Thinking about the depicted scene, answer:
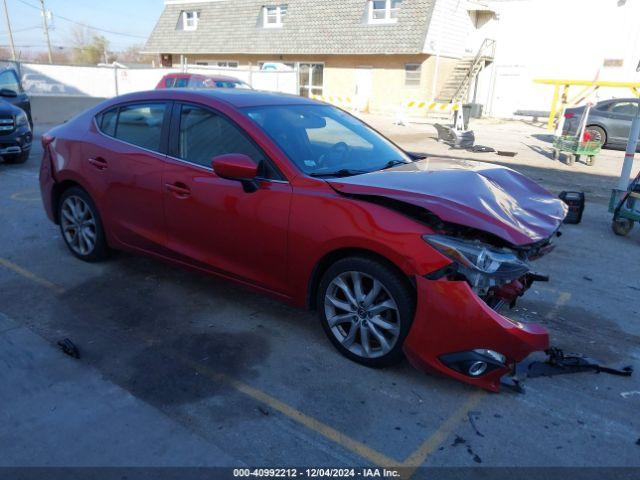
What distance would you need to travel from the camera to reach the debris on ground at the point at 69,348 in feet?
11.6

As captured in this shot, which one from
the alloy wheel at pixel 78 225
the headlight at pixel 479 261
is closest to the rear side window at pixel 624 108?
the headlight at pixel 479 261

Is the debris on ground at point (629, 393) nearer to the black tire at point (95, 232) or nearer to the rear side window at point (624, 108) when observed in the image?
the black tire at point (95, 232)

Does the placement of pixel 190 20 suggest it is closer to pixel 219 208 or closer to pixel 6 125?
pixel 6 125

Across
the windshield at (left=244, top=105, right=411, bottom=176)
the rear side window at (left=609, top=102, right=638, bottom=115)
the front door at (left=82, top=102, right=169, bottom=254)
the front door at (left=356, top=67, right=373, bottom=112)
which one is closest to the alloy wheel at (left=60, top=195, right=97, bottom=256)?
the front door at (left=82, top=102, right=169, bottom=254)

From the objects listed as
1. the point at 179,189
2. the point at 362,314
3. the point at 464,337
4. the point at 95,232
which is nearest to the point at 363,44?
the point at 95,232

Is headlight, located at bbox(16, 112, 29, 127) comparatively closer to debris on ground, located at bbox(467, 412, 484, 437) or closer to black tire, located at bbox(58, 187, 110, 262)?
black tire, located at bbox(58, 187, 110, 262)

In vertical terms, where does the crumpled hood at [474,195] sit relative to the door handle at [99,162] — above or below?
above

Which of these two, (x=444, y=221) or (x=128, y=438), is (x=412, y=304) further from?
(x=128, y=438)

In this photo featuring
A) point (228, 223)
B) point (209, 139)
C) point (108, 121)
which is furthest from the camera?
point (108, 121)

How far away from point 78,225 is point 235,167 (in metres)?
2.37

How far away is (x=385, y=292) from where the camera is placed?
10.8ft

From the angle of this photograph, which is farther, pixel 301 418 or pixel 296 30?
pixel 296 30

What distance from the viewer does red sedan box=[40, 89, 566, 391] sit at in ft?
10.2

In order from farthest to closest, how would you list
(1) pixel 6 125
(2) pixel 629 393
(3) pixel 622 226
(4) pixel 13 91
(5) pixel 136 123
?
(4) pixel 13 91 → (1) pixel 6 125 → (3) pixel 622 226 → (5) pixel 136 123 → (2) pixel 629 393
